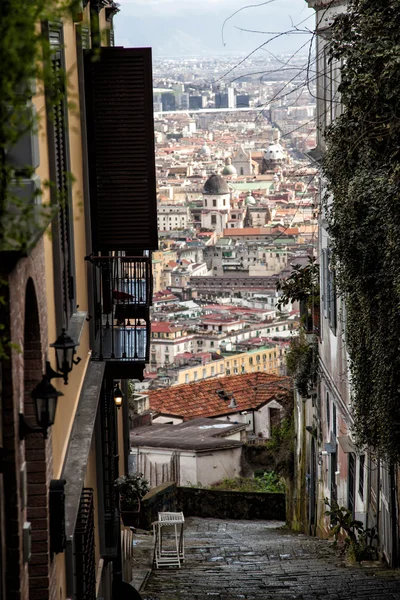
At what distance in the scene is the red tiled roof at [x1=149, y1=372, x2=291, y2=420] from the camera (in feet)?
128

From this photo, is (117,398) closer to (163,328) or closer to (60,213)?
(60,213)

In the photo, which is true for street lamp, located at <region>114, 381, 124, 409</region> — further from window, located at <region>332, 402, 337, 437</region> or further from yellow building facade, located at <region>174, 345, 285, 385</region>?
yellow building facade, located at <region>174, 345, 285, 385</region>

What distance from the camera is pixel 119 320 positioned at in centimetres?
912

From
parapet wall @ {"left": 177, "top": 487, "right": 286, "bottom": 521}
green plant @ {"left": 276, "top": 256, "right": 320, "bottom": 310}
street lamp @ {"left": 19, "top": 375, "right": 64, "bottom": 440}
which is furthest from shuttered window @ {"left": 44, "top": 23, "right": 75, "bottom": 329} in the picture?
parapet wall @ {"left": 177, "top": 487, "right": 286, "bottom": 521}

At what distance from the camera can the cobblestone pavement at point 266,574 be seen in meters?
9.66

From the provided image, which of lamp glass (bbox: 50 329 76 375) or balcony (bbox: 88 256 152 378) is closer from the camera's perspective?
lamp glass (bbox: 50 329 76 375)

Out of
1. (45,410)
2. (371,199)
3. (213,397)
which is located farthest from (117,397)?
(213,397)

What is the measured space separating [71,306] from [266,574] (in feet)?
19.0

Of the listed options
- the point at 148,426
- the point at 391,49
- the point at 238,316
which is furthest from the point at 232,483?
the point at 238,316

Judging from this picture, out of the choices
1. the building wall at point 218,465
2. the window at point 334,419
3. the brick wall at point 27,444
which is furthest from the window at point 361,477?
the building wall at point 218,465

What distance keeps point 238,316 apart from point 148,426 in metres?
102

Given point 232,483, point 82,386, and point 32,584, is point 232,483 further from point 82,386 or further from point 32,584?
point 32,584

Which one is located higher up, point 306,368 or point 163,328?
point 306,368

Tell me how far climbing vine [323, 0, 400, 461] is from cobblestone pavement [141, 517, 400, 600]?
51.9 inches
